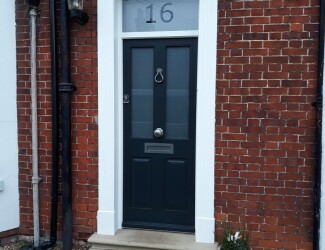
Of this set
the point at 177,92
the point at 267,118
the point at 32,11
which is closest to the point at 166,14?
the point at 177,92

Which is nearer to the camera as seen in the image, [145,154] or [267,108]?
[267,108]

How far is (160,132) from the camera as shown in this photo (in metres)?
3.69

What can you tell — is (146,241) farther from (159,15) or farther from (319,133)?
(159,15)

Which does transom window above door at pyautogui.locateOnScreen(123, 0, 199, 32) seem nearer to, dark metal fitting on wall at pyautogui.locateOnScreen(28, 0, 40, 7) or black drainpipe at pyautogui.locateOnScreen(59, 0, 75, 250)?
black drainpipe at pyautogui.locateOnScreen(59, 0, 75, 250)

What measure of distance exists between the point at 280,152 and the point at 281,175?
244 mm

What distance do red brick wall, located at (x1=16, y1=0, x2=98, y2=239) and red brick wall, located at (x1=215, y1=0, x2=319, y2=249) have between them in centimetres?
144

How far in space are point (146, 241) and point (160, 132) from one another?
1217 millimetres

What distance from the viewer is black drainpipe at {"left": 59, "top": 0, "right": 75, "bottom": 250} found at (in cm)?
356

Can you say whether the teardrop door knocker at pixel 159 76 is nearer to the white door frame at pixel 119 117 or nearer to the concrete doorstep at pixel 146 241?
the white door frame at pixel 119 117

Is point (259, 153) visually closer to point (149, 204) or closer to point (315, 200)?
point (315, 200)

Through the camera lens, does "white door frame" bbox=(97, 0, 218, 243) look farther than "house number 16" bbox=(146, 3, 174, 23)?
No

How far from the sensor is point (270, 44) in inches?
131

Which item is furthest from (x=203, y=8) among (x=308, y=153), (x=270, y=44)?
(x=308, y=153)

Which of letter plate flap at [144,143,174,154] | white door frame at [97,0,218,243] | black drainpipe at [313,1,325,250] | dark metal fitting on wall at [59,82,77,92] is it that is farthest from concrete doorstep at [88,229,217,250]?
dark metal fitting on wall at [59,82,77,92]
